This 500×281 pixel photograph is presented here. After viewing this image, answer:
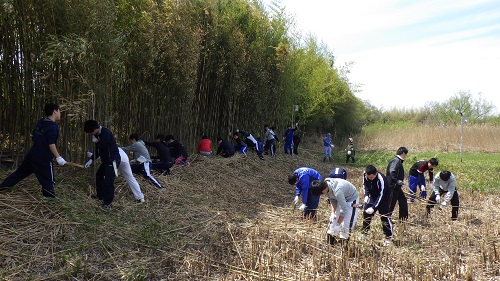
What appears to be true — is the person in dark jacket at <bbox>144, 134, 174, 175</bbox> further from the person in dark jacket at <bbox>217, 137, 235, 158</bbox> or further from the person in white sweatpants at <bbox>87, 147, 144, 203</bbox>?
the person in dark jacket at <bbox>217, 137, 235, 158</bbox>

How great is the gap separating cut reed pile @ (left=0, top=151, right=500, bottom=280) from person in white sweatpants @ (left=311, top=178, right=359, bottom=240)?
0.16m

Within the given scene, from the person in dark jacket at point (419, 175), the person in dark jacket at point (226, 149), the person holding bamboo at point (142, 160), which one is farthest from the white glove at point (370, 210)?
the person in dark jacket at point (226, 149)

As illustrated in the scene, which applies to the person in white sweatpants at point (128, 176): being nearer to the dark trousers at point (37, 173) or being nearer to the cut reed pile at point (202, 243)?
the cut reed pile at point (202, 243)

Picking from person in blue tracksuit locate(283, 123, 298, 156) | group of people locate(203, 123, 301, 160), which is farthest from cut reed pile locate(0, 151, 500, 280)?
person in blue tracksuit locate(283, 123, 298, 156)

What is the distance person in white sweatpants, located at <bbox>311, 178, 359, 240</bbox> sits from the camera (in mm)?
4190

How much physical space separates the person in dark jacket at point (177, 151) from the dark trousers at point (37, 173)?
3321mm

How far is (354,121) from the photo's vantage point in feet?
85.0

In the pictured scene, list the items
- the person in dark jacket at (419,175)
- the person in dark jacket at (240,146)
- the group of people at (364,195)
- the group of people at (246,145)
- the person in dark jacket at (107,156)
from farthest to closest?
the person in dark jacket at (240,146) → the group of people at (246,145) → the person in dark jacket at (419,175) → the person in dark jacket at (107,156) → the group of people at (364,195)

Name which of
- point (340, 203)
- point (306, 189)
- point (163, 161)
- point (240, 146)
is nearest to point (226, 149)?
point (240, 146)

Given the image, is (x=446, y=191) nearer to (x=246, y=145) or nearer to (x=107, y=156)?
(x=107, y=156)

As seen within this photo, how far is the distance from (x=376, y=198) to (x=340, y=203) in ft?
2.65

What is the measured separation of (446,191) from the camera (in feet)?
20.5

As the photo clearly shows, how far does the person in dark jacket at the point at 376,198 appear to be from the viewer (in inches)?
184

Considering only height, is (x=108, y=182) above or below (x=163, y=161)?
below
